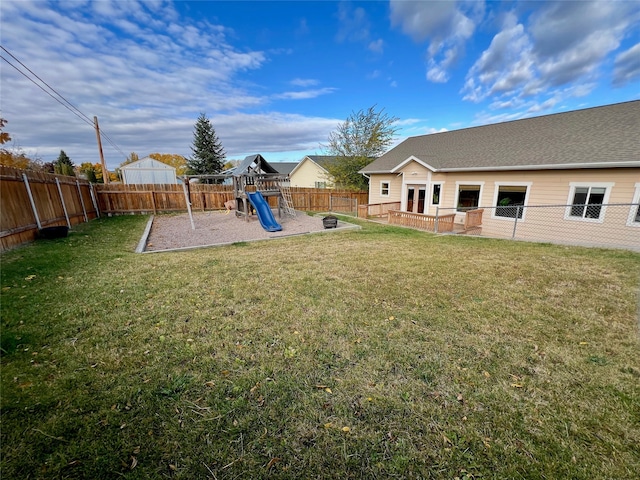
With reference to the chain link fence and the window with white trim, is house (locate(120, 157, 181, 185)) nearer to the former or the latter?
A: the chain link fence

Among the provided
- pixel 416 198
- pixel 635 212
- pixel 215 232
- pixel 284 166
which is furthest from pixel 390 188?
pixel 284 166

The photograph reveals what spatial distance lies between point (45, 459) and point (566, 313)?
5936 mm

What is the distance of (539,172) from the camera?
410 inches

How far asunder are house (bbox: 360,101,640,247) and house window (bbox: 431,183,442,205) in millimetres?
52

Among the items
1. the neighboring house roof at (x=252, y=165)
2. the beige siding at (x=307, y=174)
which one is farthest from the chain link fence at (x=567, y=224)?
the beige siding at (x=307, y=174)

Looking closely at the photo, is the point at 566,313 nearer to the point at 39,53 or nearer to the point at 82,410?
the point at 82,410

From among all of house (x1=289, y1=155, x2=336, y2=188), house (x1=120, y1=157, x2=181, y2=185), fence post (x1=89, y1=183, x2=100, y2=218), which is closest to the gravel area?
fence post (x1=89, y1=183, x2=100, y2=218)

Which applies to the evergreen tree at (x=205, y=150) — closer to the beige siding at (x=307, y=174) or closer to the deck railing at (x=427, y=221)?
the beige siding at (x=307, y=174)

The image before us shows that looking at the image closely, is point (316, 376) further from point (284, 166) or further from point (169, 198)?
point (284, 166)

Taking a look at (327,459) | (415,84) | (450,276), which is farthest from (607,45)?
(327,459)

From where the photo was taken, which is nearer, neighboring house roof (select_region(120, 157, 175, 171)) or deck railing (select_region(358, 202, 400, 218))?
deck railing (select_region(358, 202, 400, 218))

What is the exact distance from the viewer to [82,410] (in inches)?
81.4

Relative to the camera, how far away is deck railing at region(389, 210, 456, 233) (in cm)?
1164

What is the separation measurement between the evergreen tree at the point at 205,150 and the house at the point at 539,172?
25479 millimetres
